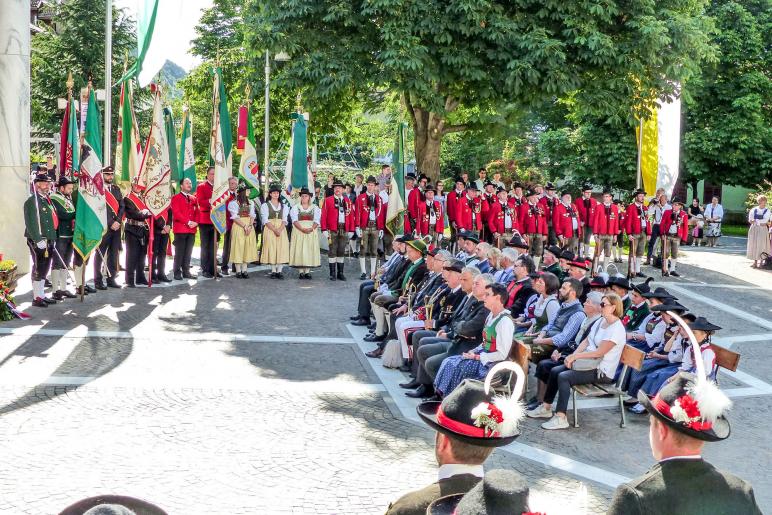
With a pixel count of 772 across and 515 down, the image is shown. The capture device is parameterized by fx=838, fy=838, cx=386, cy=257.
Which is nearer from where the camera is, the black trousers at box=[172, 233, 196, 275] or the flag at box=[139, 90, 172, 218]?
the flag at box=[139, 90, 172, 218]

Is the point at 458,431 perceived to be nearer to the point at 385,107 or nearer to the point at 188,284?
the point at 188,284

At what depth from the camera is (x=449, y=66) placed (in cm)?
1948

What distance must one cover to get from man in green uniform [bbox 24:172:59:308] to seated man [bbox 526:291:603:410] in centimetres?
903

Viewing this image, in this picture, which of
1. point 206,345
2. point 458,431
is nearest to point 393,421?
point 206,345

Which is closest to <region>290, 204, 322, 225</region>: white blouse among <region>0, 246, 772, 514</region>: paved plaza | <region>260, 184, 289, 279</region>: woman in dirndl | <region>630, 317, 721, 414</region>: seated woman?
<region>260, 184, 289, 279</region>: woman in dirndl

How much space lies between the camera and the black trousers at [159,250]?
17.6 meters

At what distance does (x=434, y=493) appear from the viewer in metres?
3.74

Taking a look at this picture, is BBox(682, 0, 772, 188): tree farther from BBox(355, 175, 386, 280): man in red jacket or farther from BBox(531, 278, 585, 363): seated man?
BBox(531, 278, 585, 363): seated man

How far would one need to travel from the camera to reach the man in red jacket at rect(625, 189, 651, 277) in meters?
20.7

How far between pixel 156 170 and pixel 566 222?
9.94m

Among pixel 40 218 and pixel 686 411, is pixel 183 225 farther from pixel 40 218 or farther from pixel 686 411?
pixel 686 411

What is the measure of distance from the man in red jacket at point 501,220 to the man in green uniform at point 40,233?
1039 cm

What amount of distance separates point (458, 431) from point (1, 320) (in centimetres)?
1141

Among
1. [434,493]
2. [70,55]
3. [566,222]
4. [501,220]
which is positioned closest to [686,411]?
[434,493]
